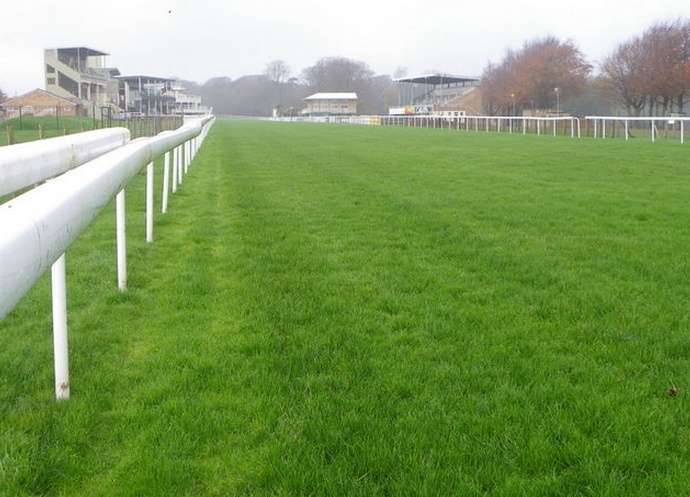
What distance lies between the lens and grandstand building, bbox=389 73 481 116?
80.8m

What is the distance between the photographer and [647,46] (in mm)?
54094

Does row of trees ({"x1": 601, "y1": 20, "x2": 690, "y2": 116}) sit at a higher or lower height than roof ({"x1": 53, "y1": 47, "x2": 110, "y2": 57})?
lower

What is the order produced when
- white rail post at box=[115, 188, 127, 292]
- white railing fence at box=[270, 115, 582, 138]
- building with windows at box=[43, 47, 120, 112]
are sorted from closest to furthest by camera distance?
white rail post at box=[115, 188, 127, 292] → white railing fence at box=[270, 115, 582, 138] → building with windows at box=[43, 47, 120, 112]

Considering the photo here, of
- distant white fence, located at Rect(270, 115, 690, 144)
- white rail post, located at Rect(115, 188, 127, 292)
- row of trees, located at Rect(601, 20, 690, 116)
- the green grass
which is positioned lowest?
the green grass

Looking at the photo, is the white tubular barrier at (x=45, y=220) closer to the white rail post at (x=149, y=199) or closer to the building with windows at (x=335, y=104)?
the white rail post at (x=149, y=199)

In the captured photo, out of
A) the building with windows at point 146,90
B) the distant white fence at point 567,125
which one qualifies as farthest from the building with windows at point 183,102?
the distant white fence at point 567,125

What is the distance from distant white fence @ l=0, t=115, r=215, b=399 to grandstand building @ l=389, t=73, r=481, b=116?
72.9 metres

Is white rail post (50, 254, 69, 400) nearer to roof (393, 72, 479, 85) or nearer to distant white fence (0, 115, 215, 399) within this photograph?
distant white fence (0, 115, 215, 399)

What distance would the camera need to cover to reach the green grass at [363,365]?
279 centimetres

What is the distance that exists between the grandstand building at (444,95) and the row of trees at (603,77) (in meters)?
6.65

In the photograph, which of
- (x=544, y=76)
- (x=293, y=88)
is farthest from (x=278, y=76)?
(x=544, y=76)

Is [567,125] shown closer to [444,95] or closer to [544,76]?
[544,76]

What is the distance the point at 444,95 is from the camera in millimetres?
88500

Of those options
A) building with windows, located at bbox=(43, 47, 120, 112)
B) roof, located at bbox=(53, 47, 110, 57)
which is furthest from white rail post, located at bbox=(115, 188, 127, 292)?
roof, located at bbox=(53, 47, 110, 57)
